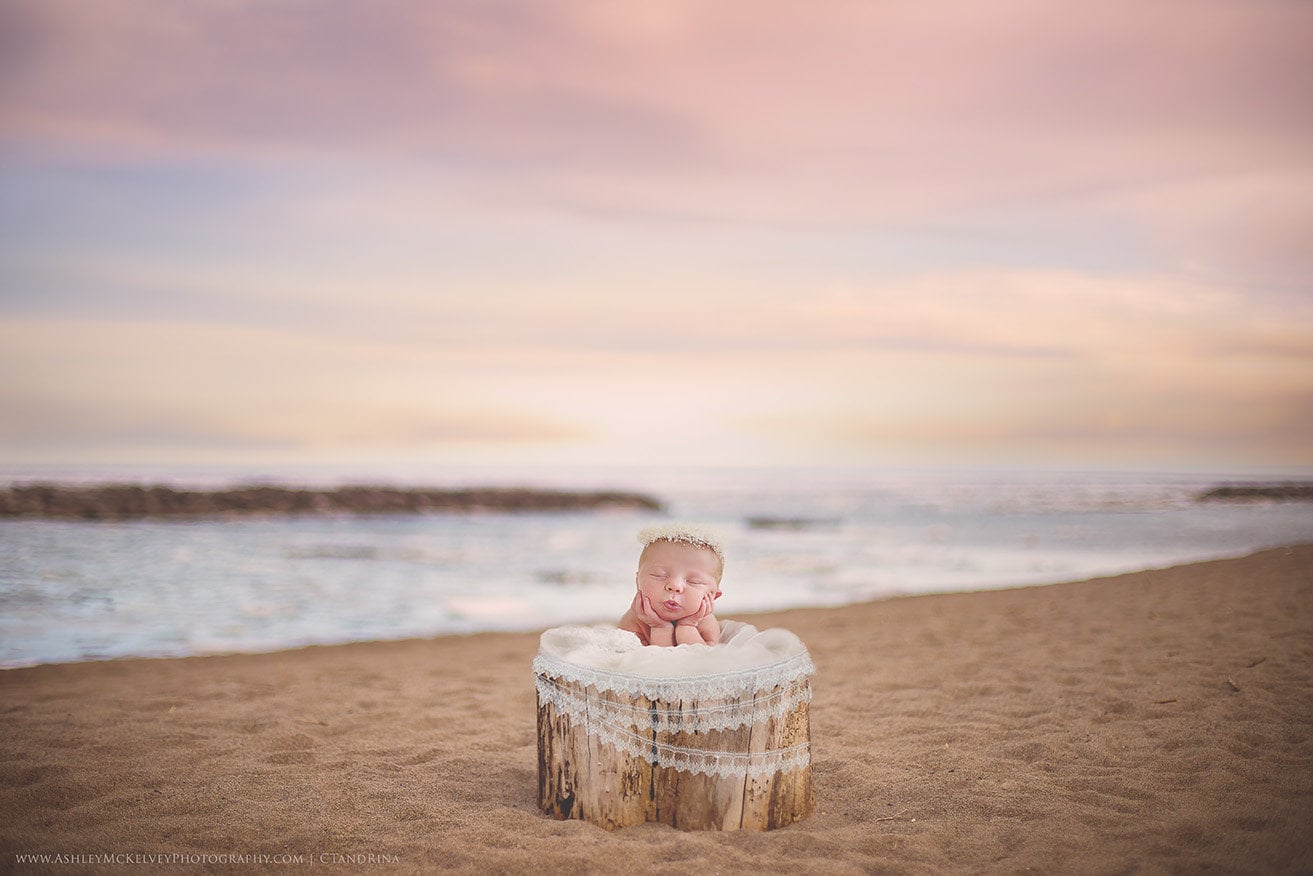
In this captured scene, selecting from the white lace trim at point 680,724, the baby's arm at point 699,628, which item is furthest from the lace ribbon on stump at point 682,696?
the baby's arm at point 699,628

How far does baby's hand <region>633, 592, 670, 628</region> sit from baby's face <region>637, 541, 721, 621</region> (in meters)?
0.03

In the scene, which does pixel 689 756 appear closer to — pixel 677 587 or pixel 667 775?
pixel 667 775

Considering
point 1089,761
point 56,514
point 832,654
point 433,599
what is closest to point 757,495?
point 56,514

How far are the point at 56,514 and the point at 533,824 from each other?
25.4m

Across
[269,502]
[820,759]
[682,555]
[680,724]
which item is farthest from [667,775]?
[269,502]

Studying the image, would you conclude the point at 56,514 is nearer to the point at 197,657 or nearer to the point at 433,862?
the point at 197,657

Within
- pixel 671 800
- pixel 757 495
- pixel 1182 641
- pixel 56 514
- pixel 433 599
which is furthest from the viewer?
pixel 757 495

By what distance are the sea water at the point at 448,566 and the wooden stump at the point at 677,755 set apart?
5.91 m

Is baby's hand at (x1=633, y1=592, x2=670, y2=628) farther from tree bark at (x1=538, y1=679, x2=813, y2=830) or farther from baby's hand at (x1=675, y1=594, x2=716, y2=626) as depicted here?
tree bark at (x1=538, y1=679, x2=813, y2=830)

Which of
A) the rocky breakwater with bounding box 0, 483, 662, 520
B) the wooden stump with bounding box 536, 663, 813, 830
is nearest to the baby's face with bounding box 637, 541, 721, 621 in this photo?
the wooden stump with bounding box 536, 663, 813, 830

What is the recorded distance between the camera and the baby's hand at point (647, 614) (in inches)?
153

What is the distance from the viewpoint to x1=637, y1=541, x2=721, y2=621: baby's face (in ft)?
12.6

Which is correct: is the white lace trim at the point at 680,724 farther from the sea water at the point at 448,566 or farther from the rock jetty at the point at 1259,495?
the rock jetty at the point at 1259,495

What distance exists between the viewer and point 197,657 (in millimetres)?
7605
